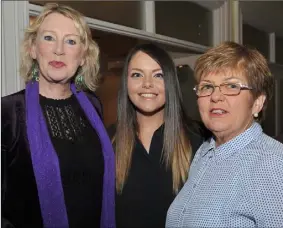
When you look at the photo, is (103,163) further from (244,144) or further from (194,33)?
(194,33)

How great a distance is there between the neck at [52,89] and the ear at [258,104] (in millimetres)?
851

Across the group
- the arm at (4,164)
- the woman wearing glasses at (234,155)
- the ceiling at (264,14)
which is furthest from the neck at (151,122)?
the ceiling at (264,14)

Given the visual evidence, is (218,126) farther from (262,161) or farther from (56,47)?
(56,47)

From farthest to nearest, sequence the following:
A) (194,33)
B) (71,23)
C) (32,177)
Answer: (194,33) → (71,23) → (32,177)

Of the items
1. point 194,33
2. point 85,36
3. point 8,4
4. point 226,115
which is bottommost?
point 226,115

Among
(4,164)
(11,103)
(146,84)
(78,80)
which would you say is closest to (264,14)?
(146,84)

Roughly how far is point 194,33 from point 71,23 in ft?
7.51

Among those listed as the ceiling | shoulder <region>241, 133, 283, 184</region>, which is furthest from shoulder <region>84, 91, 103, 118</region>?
the ceiling

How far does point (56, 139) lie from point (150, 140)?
0.49m

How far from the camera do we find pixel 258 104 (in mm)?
1345

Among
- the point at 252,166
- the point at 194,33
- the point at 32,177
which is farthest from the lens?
the point at 194,33

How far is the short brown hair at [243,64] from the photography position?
1292mm

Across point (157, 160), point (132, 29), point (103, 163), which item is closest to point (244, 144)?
point (157, 160)

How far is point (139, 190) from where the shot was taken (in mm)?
1653
